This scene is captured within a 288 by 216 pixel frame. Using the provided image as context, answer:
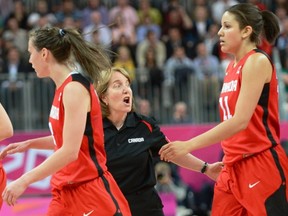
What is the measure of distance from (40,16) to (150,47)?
2.68 m

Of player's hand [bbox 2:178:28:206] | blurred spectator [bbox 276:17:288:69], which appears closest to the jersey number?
player's hand [bbox 2:178:28:206]

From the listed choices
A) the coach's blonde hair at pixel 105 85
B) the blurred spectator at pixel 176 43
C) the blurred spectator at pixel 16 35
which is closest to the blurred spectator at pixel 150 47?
the blurred spectator at pixel 176 43

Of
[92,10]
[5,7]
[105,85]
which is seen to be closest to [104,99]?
[105,85]

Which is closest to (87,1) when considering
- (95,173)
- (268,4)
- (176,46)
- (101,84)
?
(176,46)

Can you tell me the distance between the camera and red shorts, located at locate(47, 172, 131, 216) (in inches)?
195

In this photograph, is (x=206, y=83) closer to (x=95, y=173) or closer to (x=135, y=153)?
(x=135, y=153)

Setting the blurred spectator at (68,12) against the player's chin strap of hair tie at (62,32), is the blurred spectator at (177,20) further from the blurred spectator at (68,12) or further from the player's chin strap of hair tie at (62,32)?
the player's chin strap of hair tie at (62,32)

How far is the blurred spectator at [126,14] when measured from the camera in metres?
15.3

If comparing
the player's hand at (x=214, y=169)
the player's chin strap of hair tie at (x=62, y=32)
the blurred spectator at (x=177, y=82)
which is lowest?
the blurred spectator at (x=177, y=82)

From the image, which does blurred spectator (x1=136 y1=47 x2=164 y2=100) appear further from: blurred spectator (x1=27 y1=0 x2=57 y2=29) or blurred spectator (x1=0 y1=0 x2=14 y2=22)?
blurred spectator (x1=0 y1=0 x2=14 y2=22)

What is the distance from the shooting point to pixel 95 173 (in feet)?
16.5

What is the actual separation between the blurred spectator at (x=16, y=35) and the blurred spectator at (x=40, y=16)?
259 mm

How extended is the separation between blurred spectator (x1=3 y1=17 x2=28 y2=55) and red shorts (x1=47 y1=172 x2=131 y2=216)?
382 inches

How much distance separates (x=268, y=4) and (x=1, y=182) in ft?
39.0
